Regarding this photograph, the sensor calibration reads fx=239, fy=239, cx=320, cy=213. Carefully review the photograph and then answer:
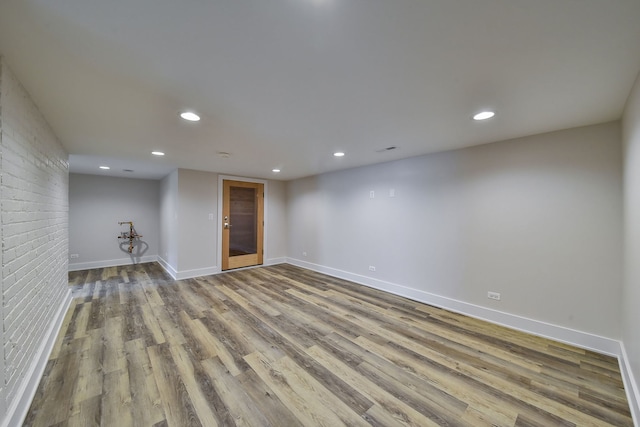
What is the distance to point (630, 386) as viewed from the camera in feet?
5.72

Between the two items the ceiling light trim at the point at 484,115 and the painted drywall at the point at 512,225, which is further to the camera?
the painted drywall at the point at 512,225

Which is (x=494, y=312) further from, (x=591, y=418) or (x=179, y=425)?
(x=179, y=425)

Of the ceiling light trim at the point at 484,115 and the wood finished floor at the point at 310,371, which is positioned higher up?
the ceiling light trim at the point at 484,115

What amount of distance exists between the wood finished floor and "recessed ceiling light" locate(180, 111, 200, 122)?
2208mm

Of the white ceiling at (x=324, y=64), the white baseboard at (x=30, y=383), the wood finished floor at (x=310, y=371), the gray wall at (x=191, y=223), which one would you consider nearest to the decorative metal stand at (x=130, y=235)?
the gray wall at (x=191, y=223)

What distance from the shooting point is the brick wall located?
4.70 feet

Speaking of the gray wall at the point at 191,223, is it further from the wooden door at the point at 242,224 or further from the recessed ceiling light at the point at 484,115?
the recessed ceiling light at the point at 484,115

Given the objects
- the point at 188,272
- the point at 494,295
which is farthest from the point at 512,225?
the point at 188,272

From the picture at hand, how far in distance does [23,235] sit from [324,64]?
8.08 feet

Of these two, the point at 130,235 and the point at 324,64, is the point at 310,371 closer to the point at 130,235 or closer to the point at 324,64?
the point at 324,64

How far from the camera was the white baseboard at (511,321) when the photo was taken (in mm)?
2309

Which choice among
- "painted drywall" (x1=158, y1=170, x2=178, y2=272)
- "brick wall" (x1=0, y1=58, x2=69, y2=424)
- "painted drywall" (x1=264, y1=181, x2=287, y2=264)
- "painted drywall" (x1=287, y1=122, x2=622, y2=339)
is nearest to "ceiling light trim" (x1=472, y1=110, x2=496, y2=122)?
"painted drywall" (x1=287, y1=122, x2=622, y2=339)

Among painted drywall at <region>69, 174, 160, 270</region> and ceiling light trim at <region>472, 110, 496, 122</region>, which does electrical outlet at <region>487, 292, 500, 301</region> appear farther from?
painted drywall at <region>69, 174, 160, 270</region>

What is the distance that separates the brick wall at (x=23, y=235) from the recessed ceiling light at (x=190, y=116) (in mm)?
976
